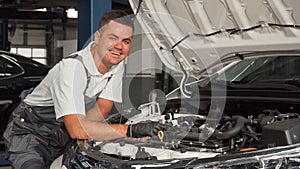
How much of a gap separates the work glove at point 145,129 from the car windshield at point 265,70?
32.6 inches

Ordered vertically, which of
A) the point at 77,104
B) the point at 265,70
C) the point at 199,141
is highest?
the point at 265,70

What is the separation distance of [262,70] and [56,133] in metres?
1.35

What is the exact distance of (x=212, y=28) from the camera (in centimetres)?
269

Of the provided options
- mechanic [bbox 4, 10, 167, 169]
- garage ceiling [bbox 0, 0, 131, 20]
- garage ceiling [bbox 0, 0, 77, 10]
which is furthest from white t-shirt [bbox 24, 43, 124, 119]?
garage ceiling [bbox 0, 0, 77, 10]

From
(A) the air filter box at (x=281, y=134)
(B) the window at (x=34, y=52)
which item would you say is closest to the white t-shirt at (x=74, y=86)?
(A) the air filter box at (x=281, y=134)

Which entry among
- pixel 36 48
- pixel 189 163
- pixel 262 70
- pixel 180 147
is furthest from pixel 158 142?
pixel 36 48

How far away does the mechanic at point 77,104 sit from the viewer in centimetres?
226

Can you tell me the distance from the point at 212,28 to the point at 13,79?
99.7 inches

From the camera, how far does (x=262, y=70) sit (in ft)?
9.99

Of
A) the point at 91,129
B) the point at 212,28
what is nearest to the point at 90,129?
the point at 91,129

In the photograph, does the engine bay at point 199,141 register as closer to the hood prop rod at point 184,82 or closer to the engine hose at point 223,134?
the engine hose at point 223,134

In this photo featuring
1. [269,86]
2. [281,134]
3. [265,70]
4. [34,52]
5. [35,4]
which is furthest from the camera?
[34,52]

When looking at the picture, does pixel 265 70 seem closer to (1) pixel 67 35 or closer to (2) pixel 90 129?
(2) pixel 90 129

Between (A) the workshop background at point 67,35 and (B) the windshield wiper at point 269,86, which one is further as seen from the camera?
(A) the workshop background at point 67,35
